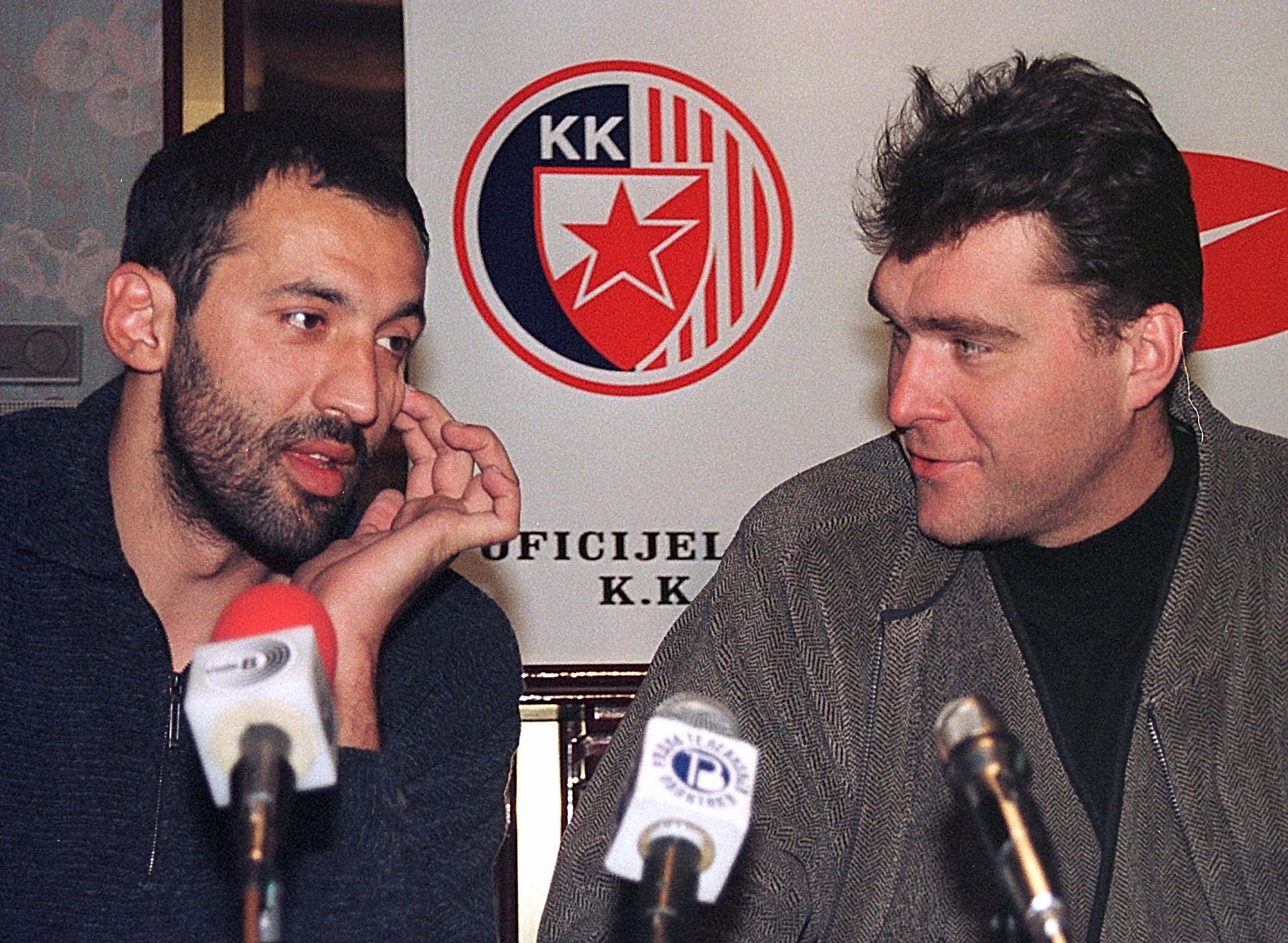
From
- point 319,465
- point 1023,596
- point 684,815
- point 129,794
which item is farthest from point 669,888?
point 1023,596

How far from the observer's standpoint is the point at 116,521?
190cm

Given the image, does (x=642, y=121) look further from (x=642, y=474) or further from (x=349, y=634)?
(x=349, y=634)

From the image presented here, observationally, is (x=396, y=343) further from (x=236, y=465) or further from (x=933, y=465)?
(x=933, y=465)

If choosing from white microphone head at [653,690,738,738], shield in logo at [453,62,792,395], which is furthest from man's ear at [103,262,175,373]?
white microphone head at [653,690,738,738]

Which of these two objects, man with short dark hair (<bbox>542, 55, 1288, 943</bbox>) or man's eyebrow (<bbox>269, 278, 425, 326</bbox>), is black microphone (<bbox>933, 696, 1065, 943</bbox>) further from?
man's eyebrow (<bbox>269, 278, 425, 326</bbox>)

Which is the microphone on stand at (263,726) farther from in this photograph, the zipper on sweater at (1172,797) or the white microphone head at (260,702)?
the zipper on sweater at (1172,797)

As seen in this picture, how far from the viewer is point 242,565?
1.97 m

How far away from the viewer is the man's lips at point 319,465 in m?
1.88

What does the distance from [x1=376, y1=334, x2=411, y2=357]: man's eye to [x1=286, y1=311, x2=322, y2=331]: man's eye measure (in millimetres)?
81

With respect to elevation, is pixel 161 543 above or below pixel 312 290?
below

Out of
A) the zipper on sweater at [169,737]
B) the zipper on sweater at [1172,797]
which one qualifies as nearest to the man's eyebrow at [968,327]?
the zipper on sweater at [1172,797]

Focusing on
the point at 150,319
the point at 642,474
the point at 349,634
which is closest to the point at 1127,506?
the point at 642,474

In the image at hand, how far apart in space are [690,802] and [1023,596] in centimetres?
125

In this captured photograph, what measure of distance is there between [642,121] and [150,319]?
43.9 inches
